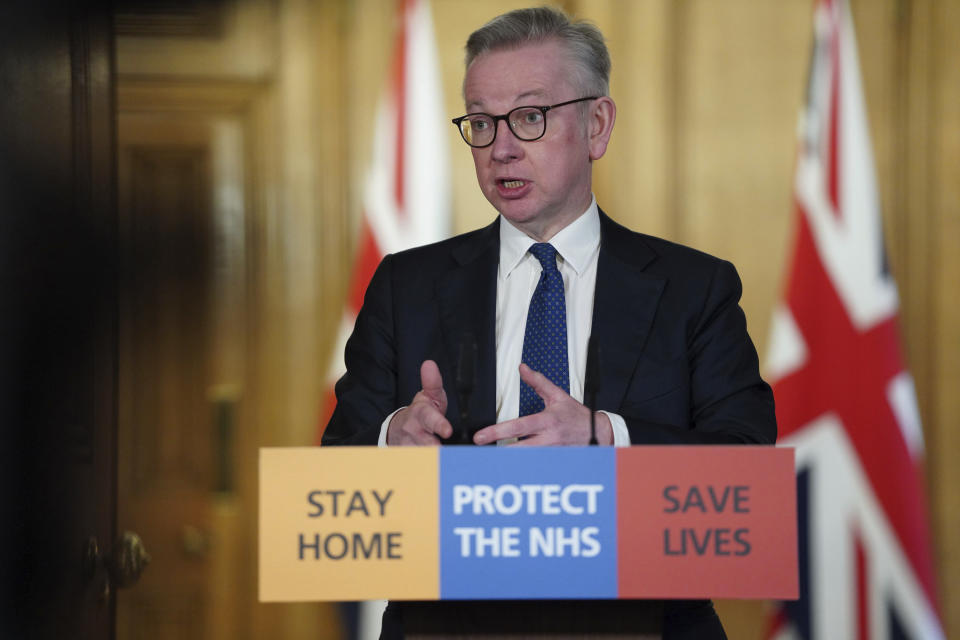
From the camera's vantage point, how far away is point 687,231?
3.13 metres

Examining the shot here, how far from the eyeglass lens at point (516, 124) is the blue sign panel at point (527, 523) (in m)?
0.62

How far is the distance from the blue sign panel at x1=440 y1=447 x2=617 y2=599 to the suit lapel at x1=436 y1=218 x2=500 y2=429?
16.3 inches

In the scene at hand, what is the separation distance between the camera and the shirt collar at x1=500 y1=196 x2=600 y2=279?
1.52 meters

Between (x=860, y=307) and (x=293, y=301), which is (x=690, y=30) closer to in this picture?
(x=860, y=307)

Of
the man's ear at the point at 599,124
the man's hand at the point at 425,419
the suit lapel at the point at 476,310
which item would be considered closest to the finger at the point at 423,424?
the man's hand at the point at 425,419

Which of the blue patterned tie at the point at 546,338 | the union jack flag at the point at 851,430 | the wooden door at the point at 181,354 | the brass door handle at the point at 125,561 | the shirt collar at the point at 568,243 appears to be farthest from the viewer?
the wooden door at the point at 181,354

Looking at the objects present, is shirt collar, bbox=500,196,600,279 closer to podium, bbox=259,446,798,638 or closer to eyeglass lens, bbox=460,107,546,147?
eyeglass lens, bbox=460,107,546,147

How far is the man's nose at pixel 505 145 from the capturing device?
1.43 metres

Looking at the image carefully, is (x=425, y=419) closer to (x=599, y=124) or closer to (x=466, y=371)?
(x=466, y=371)

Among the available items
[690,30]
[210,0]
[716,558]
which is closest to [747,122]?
[690,30]

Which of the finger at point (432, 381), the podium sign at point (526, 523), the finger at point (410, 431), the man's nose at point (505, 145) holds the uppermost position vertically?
the man's nose at point (505, 145)

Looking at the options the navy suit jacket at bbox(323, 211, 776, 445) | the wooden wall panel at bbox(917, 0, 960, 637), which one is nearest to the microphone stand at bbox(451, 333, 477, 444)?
the navy suit jacket at bbox(323, 211, 776, 445)

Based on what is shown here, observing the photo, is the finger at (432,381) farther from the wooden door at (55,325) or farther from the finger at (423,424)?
the wooden door at (55,325)

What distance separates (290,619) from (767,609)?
4.98ft
